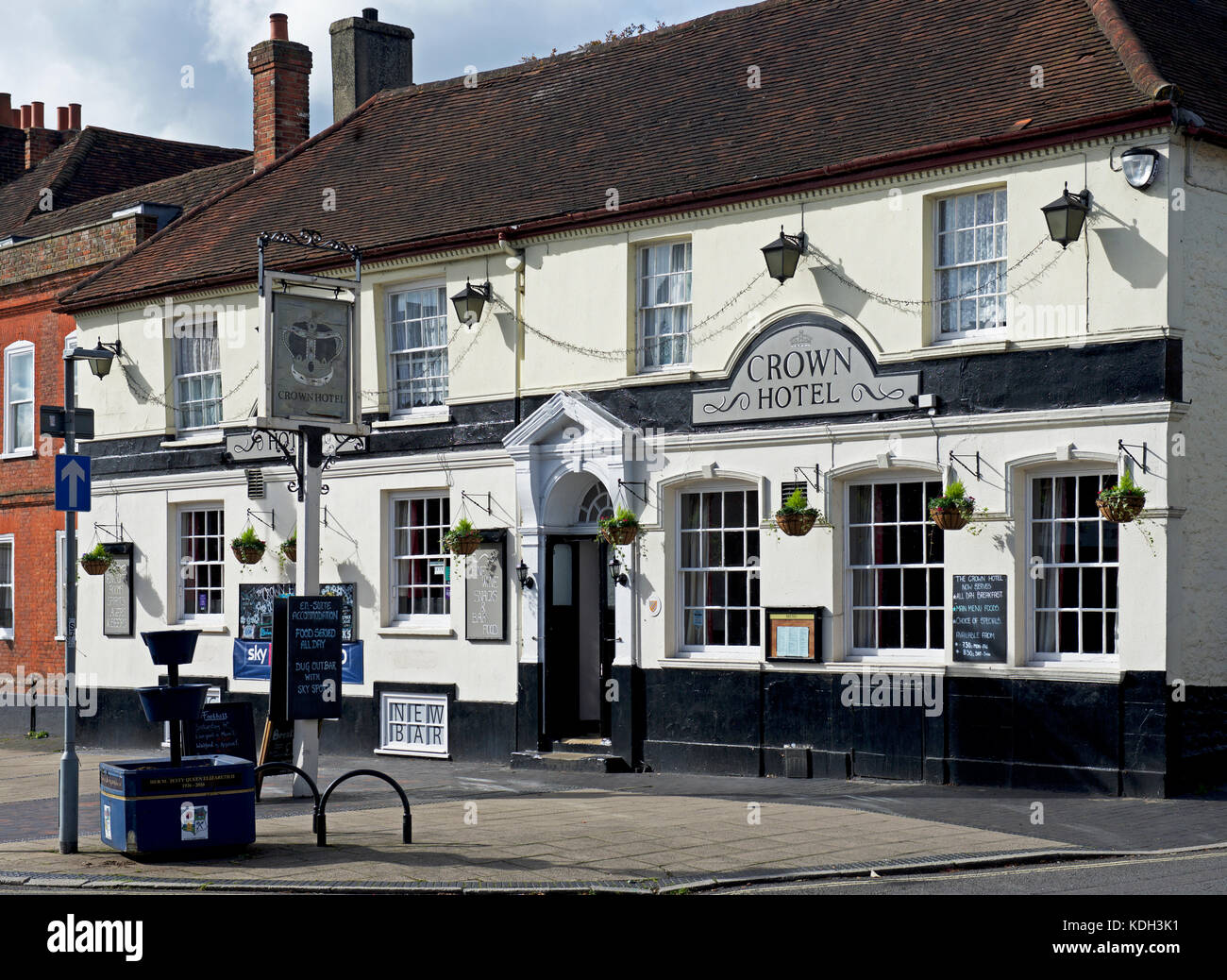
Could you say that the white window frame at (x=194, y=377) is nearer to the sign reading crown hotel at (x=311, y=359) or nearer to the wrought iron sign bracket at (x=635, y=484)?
the sign reading crown hotel at (x=311, y=359)

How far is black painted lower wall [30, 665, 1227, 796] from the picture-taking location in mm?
15133

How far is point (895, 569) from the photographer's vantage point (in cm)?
1714

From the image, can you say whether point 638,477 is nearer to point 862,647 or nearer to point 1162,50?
point 862,647

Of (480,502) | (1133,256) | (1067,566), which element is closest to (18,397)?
(480,502)

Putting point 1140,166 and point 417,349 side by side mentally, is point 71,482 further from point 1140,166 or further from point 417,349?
point 1140,166

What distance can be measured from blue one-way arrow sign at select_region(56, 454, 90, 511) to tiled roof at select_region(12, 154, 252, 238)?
14.5 metres

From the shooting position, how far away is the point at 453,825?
14.1 m

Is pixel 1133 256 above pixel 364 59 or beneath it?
beneath

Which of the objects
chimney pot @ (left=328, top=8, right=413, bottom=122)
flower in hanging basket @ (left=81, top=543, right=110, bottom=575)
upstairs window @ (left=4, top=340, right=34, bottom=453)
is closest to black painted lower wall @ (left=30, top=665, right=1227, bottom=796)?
flower in hanging basket @ (left=81, top=543, right=110, bottom=575)

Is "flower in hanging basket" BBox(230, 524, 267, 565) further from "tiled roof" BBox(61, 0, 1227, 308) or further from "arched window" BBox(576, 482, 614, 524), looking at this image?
"arched window" BBox(576, 482, 614, 524)

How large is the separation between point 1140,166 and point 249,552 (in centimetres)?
1281
